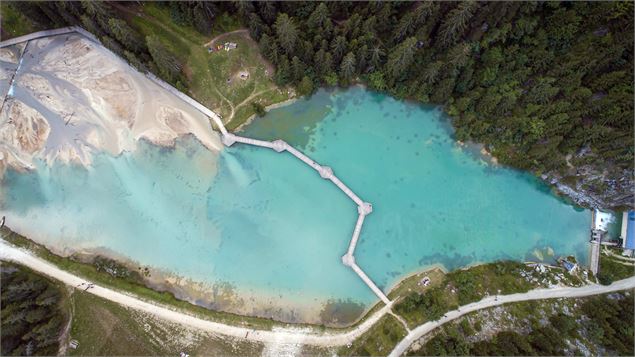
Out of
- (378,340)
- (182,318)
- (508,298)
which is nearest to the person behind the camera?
(378,340)

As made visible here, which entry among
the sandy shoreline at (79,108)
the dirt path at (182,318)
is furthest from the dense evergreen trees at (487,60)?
the dirt path at (182,318)

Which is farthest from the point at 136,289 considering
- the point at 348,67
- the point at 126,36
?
the point at 348,67

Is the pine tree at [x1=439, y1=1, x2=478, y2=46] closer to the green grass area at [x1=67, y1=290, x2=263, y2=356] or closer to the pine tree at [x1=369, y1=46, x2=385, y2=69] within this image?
the pine tree at [x1=369, y1=46, x2=385, y2=69]

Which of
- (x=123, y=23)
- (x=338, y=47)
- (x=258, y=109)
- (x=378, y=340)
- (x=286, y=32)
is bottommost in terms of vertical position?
(x=378, y=340)

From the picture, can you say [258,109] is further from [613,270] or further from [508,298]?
[613,270]

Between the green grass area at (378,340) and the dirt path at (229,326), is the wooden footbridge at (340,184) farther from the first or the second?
the dirt path at (229,326)

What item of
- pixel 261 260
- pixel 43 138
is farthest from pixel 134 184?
pixel 261 260
